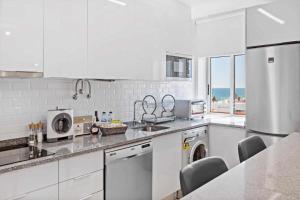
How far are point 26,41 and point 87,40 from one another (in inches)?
21.9

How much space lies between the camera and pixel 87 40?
91.8 inches

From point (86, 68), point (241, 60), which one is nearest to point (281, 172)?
point (86, 68)

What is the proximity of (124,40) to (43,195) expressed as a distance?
1.65 meters

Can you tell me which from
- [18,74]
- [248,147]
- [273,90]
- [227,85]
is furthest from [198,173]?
[227,85]

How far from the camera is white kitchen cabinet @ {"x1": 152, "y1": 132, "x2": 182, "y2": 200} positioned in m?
2.75

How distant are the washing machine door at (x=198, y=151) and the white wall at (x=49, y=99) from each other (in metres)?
0.92

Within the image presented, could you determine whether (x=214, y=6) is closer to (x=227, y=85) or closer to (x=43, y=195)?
(x=227, y=85)

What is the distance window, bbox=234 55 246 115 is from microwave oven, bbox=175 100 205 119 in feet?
2.02

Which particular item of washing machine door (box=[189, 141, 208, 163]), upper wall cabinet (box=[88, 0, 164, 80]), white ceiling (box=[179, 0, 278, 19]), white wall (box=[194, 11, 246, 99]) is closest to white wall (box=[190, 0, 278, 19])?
white ceiling (box=[179, 0, 278, 19])

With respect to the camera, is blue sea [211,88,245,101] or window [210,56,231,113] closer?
blue sea [211,88,245,101]

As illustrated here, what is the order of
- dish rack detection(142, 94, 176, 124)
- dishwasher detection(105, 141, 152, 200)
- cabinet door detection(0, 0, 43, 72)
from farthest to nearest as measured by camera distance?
dish rack detection(142, 94, 176, 124) → dishwasher detection(105, 141, 152, 200) → cabinet door detection(0, 0, 43, 72)

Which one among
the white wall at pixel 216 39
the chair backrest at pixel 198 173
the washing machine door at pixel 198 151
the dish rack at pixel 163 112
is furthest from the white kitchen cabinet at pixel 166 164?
the white wall at pixel 216 39

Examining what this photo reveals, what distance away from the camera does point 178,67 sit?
11.4 feet

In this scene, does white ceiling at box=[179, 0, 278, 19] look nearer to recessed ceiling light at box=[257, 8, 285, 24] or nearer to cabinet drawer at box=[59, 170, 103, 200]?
recessed ceiling light at box=[257, 8, 285, 24]
